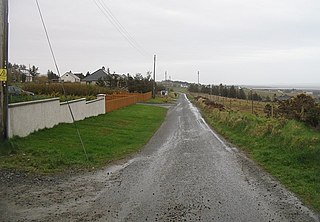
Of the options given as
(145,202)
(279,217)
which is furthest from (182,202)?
(279,217)

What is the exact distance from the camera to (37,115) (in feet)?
50.3

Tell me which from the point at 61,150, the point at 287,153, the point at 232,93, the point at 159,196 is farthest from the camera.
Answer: the point at 232,93

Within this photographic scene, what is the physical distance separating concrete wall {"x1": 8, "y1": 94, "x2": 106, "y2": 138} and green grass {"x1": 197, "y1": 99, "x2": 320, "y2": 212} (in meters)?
Result: 7.98

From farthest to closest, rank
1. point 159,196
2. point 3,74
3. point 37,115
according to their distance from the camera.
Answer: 1. point 37,115
2. point 3,74
3. point 159,196

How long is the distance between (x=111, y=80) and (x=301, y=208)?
65897 millimetres

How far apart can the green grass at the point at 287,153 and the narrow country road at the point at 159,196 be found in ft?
1.33

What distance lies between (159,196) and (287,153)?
6382 millimetres

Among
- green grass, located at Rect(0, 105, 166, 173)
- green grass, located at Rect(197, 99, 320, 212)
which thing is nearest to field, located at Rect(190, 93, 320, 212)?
green grass, located at Rect(197, 99, 320, 212)

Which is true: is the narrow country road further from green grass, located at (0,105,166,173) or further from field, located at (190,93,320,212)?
green grass, located at (0,105,166,173)

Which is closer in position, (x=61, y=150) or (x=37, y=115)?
(x=61, y=150)

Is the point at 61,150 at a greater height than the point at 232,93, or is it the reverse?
the point at 61,150

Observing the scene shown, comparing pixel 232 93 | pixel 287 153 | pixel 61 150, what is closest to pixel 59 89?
pixel 61 150

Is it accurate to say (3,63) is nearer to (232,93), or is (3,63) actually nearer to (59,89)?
(59,89)

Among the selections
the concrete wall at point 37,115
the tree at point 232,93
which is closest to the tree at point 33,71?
the tree at point 232,93
